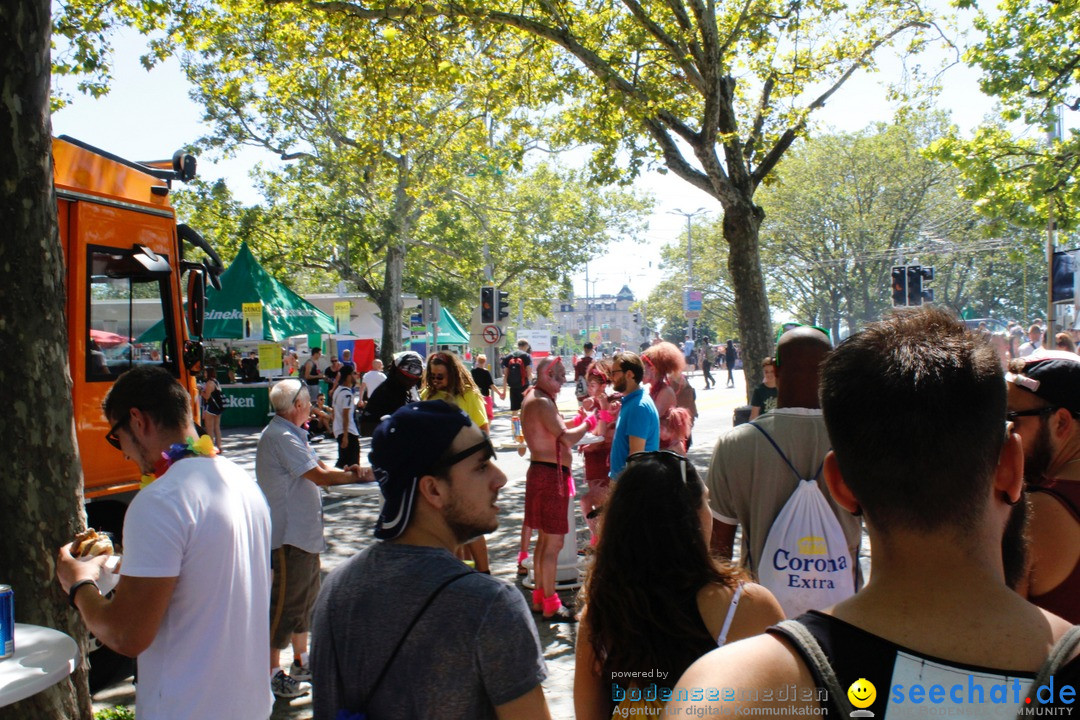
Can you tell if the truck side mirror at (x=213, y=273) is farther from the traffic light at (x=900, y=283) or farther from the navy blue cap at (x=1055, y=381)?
the traffic light at (x=900, y=283)

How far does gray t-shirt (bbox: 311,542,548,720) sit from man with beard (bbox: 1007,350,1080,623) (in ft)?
4.31

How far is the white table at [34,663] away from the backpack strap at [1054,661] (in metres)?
2.46

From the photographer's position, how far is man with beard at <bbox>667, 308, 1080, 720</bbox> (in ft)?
3.74

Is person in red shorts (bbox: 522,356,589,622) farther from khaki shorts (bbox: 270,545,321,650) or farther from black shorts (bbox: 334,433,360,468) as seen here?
black shorts (bbox: 334,433,360,468)

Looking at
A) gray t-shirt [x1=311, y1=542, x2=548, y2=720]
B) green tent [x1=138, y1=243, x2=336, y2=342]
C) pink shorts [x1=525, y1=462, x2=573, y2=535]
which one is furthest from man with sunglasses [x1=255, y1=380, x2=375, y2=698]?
green tent [x1=138, y1=243, x2=336, y2=342]

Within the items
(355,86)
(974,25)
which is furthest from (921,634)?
(974,25)

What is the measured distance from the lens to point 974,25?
16.1 meters

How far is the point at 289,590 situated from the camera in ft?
17.1

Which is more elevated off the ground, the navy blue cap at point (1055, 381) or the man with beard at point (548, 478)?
the navy blue cap at point (1055, 381)

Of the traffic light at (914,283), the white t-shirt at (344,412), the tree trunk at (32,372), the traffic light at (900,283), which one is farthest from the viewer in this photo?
the traffic light at (900,283)

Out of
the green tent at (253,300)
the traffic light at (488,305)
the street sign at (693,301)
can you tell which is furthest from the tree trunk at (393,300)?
the street sign at (693,301)

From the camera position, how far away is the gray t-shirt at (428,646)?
6.41ft

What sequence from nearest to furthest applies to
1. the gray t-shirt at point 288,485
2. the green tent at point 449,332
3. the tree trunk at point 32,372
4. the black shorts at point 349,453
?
1. the tree trunk at point 32,372
2. the gray t-shirt at point 288,485
3. the black shorts at point 349,453
4. the green tent at point 449,332

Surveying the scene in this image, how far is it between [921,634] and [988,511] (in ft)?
0.72
